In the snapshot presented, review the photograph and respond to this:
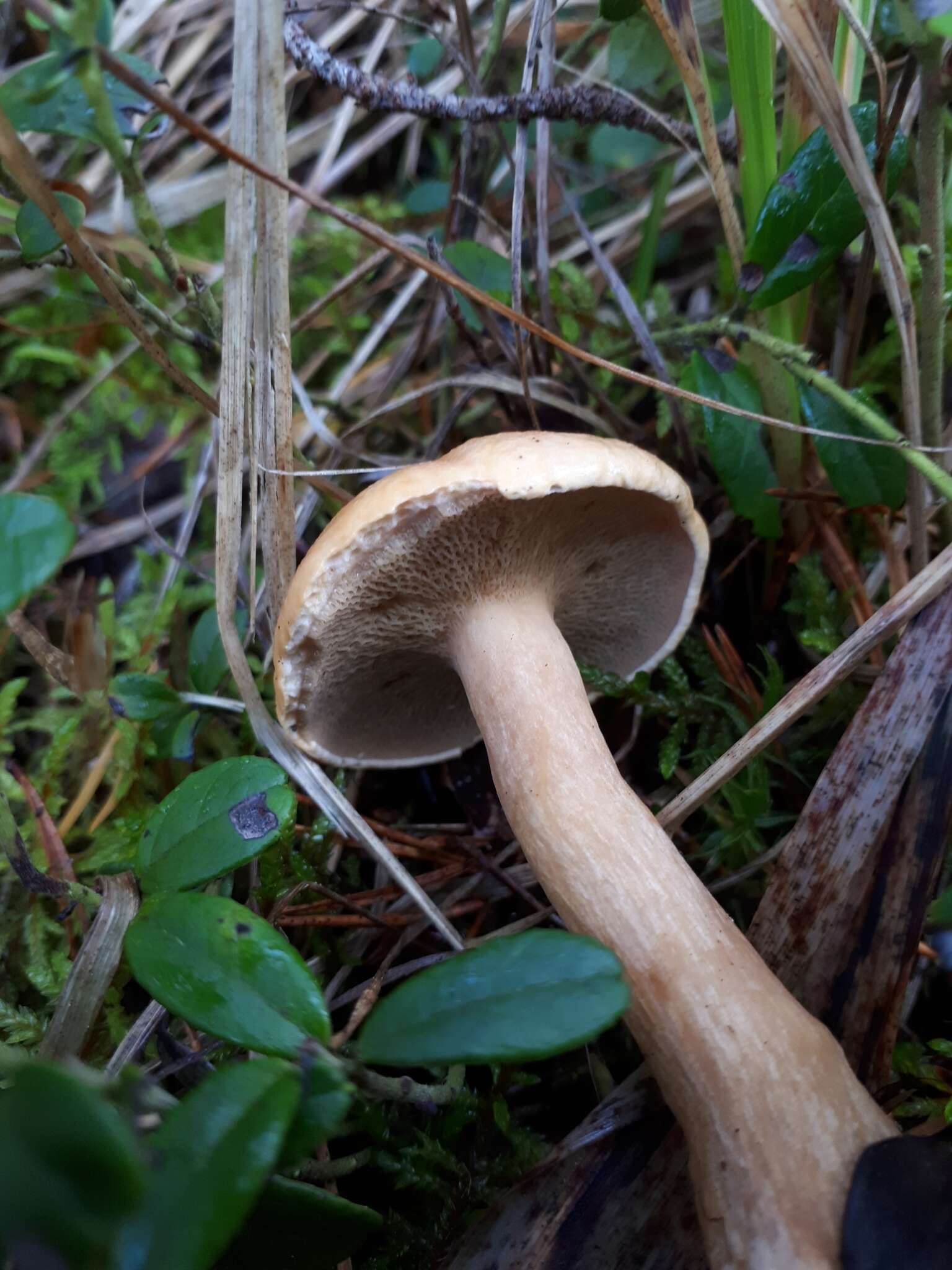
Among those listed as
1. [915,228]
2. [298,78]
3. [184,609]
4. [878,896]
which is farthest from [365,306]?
[878,896]

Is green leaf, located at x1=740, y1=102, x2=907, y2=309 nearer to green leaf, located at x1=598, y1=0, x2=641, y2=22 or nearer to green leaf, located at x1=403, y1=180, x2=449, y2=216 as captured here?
green leaf, located at x1=598, y1=0, x2=641, y2=22

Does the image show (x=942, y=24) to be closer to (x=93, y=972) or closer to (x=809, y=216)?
(x=809, y=216)

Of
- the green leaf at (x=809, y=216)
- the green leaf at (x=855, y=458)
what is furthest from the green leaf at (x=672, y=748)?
the green leaf at (x=809, y=216)

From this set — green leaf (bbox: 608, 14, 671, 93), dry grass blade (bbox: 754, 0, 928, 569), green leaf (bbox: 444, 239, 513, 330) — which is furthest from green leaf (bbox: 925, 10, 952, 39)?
green leaf (bbox: 444, 239, 513, 330)

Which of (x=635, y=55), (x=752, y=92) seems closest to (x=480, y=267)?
(x=635, y=55)

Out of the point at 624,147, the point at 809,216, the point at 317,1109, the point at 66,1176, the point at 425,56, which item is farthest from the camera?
the point at 624,147

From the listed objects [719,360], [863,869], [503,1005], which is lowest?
[863,869]

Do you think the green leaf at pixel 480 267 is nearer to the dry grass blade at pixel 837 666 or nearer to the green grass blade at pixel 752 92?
the green grass blade at pixel 752 92
